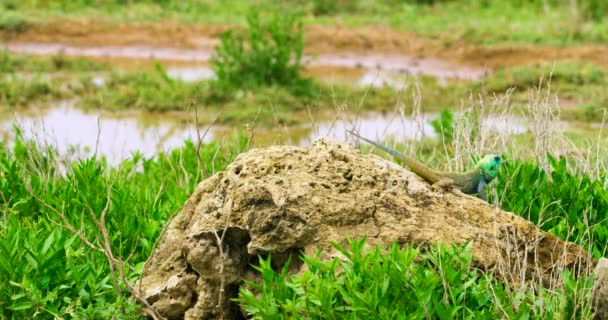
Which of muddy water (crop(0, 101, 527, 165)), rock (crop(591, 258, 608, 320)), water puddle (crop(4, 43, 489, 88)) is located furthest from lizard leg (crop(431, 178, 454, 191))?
water puddle (crop(4, 43, 489, 88))

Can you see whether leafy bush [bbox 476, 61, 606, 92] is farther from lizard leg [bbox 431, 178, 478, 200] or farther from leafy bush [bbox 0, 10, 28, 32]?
leafy bush [bbox 0, 10, 28, 32]

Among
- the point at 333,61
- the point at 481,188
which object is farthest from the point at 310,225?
the point at 333,61

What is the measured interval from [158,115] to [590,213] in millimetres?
9075

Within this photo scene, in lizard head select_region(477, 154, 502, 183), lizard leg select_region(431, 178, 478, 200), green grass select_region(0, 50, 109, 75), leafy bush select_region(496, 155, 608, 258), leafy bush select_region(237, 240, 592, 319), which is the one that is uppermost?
lizard head select_region(477, 154, 502, 183)

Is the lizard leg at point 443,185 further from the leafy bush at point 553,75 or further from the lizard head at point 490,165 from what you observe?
the leafy bush at point 553,75

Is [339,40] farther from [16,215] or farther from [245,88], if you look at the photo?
[16,215]

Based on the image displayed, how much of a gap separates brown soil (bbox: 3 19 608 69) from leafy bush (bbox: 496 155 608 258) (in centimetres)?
1149

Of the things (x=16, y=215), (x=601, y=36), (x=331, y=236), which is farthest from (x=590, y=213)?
(x=601, y=36)

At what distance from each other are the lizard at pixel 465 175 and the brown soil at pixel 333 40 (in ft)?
39.8

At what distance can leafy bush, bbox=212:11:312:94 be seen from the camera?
14.2 metres

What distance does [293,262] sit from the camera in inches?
192

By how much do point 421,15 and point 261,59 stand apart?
835 cm

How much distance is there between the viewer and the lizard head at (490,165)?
5.44 m

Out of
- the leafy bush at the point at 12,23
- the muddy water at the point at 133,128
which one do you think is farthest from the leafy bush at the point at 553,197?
the leafy bush at the point at 12,23
